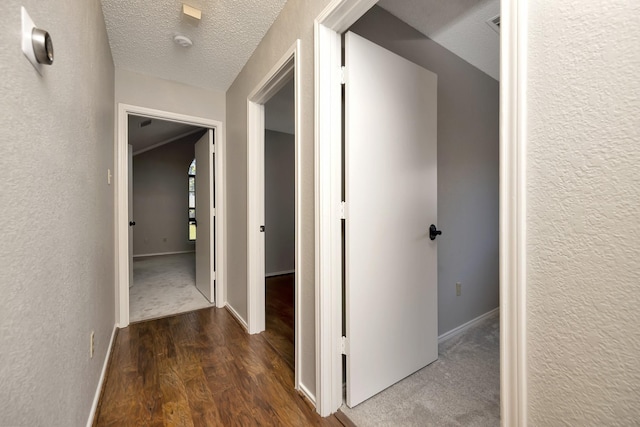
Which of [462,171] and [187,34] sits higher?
[187,34]

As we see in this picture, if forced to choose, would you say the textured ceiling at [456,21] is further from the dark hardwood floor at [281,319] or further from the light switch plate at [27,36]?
the dark hardwood floor at [281,319]

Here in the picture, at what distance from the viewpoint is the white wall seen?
245cm

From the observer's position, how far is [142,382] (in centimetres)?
165

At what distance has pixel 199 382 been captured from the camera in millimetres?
1645

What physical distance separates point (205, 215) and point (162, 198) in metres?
4.43

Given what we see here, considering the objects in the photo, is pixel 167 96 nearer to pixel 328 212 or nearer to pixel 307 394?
pixel 328 212

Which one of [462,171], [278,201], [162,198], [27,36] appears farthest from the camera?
[162,198]

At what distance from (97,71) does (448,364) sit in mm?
2994

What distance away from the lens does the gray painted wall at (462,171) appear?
2.02 m

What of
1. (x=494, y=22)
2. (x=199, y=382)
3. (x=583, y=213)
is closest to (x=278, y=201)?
(x=199, y=382)

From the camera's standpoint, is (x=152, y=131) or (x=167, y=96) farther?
(x=152, y=131)

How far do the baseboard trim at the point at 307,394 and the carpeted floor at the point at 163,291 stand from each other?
1819 millimetres

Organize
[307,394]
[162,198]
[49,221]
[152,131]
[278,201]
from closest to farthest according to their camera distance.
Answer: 1. [49,221]
2. [307,394]
3. [278,201]
4. [152,131]
5. [162,198]

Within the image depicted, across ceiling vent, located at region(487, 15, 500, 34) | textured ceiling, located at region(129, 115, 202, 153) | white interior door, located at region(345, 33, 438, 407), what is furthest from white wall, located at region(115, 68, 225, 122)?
ceiling vent, located at region(487, 15, 500, 34)
